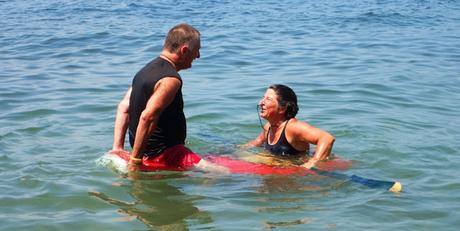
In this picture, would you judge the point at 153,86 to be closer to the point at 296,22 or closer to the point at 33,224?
the point at 33,224

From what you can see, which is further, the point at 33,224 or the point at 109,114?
the point at 109,114

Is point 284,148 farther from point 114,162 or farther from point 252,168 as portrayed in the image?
point 114,162

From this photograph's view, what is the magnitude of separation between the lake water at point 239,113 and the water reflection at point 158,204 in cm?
2

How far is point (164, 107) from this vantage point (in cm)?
619

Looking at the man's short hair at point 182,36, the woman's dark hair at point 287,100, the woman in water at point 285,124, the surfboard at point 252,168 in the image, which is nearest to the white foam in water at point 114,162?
the surfboard at point 252,168

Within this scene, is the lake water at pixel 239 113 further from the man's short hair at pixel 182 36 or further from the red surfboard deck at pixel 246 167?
the man's short hair at pixel 182 36

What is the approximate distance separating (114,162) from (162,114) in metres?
0.73

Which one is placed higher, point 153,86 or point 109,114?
point 153,86

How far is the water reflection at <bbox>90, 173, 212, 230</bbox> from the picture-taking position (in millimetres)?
5695

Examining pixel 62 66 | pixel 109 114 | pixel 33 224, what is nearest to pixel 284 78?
pixel 109 114

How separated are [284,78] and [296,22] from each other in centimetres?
703

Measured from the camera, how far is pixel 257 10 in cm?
2119

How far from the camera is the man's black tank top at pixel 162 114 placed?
6309 millimetres

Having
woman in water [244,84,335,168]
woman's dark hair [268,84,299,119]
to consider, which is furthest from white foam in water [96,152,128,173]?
woman's dark hair [268,84,299,119]
